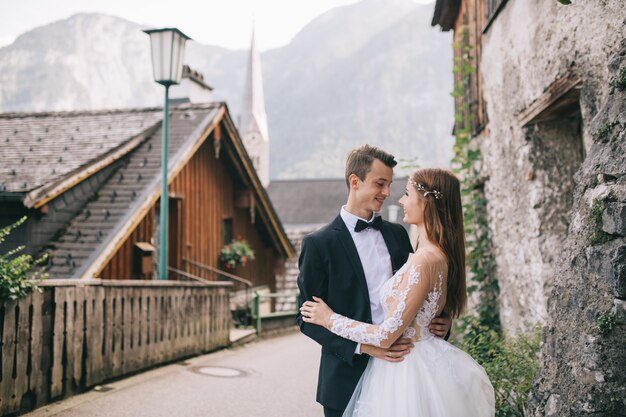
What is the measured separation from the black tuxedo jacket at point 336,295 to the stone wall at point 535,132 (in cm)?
220

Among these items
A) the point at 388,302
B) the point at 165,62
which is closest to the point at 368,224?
the point at 388,302

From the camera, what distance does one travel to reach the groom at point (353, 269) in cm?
289

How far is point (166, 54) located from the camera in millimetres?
8203

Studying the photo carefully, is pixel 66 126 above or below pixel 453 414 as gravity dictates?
above

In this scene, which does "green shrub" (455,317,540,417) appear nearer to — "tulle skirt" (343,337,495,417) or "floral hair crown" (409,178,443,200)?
"tulle skirt" (343,337,495,417)

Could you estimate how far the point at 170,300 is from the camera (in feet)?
26.8

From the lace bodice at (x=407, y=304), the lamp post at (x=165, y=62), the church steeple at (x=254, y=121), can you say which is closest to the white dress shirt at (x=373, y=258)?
the lace bodice at (x=407, y=304)

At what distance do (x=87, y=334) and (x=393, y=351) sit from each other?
4.26 metres

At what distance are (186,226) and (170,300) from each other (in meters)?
4.95

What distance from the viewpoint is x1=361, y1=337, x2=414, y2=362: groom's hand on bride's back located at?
2.79 meters

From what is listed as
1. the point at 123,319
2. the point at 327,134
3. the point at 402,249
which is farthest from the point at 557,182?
the point at 327,134

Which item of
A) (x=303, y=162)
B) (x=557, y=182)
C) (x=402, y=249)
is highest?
(x=303, y=162)

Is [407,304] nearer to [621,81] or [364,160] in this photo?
[364,160]

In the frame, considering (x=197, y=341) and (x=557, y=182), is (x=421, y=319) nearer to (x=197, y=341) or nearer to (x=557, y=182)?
(x=557, y=182)
